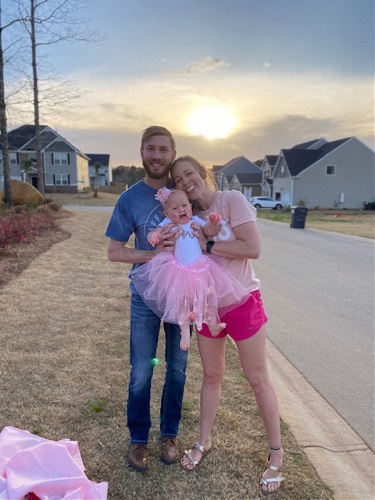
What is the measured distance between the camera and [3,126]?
15.1 m

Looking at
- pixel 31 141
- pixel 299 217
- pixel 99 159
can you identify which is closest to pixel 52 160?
pixel 31 141

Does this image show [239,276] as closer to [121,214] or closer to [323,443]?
[121,214]

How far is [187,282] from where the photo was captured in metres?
2.31

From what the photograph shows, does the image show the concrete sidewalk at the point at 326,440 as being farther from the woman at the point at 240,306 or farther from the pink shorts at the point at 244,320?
the pink shorts at the point at 244,320

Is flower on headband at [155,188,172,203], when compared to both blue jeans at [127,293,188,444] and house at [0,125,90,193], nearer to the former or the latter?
blue jeans at [127,293,188,444]

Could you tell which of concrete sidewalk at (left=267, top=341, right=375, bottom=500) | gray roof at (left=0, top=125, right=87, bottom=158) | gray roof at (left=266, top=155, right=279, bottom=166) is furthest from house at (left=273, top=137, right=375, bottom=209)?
concrete sidewalk at (left=267, top=341, right=375, bottom=500)

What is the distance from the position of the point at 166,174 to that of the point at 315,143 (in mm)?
53790

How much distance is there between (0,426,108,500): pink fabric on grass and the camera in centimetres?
196

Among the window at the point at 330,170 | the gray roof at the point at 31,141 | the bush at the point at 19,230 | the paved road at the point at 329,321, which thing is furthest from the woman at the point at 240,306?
the gray roof at the point at 31,141

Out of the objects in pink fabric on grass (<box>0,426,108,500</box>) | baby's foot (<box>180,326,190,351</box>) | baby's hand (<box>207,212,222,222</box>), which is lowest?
pink fabric on grass (<box>0,426,108,500</box>)

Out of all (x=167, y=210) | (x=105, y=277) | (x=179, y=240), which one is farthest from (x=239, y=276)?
(x=105, y=277)

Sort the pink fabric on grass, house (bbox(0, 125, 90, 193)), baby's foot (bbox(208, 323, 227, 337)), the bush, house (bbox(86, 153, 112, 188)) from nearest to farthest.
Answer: the pink fabric on grass, baby's foot (bbox(208, 323, 227, 337)), the bush, house (bbox(0, 125, 90, 193)), house (bbox(86, 153, 112, 188))

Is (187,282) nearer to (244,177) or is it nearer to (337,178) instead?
(337,178)

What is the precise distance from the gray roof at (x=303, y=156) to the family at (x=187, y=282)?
145 ft
